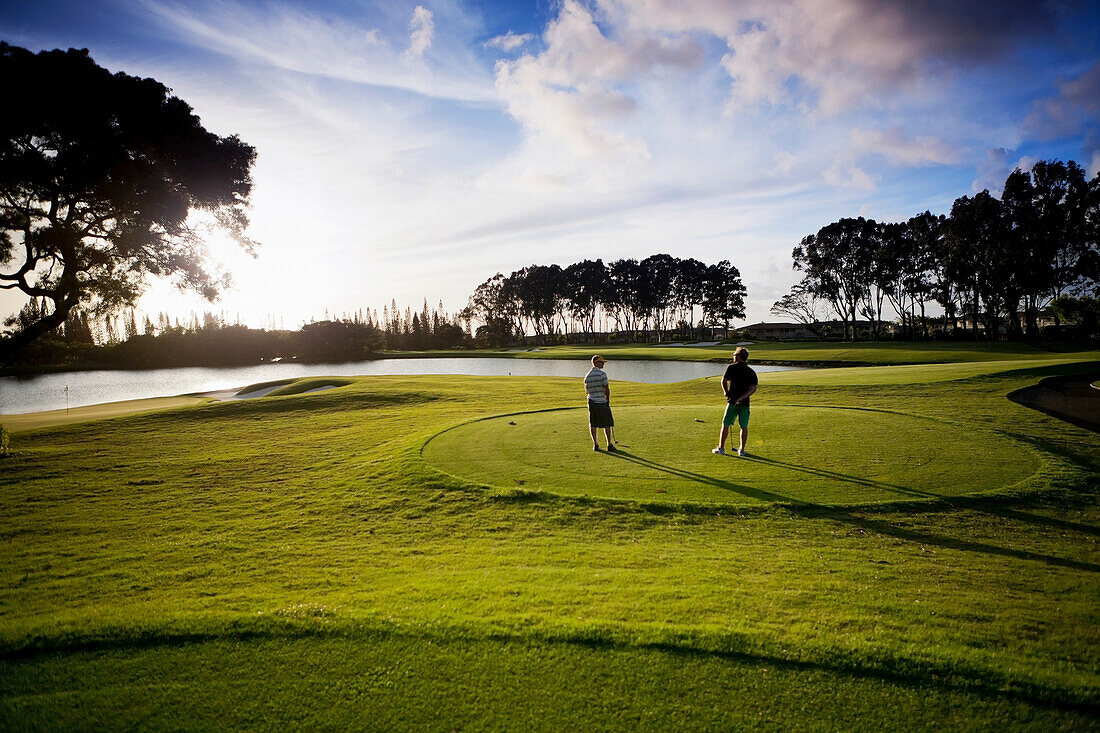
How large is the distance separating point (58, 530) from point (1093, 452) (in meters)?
20.4

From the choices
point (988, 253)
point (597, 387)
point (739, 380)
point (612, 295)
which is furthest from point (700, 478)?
point (612, 295)

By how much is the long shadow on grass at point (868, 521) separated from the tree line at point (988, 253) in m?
68.3

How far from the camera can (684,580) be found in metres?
5.49

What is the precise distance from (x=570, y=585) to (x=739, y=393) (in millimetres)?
6897

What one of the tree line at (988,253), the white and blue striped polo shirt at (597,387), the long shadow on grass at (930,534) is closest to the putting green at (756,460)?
the long shadow on grass at (930,534)

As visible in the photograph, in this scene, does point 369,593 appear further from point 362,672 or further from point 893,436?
point 893,436

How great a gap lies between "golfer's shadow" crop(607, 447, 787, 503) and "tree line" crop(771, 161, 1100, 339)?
68573 millimetres

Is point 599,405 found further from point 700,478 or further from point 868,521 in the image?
point 868,521

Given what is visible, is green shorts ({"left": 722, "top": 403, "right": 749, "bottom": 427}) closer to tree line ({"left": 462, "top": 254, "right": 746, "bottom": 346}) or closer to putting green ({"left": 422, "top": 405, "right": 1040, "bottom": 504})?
putting green ({"left": 422, "top": 405, "right": 1040, "bottom": 504})

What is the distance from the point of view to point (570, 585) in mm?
5379

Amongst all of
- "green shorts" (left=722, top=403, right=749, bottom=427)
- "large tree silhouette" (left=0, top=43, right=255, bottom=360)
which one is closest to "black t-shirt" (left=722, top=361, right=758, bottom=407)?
"green shorts" (left=722, top=403, right=749, bottom=427)

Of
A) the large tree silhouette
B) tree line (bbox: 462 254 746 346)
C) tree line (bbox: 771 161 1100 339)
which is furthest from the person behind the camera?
tree line (bbox: 462 254 746 346)

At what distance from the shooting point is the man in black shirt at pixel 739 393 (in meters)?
10.7

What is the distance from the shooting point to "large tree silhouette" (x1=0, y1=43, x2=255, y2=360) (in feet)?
48.5
